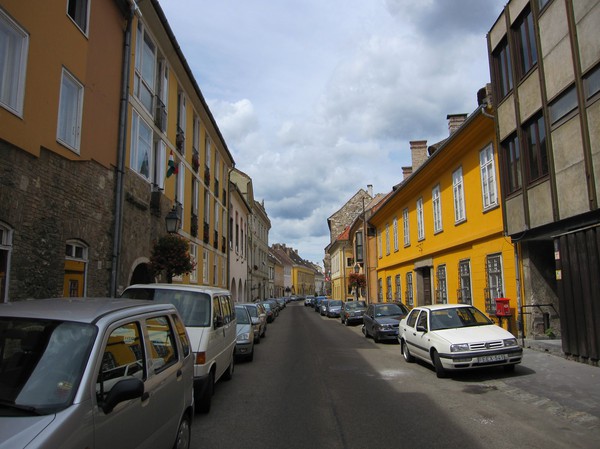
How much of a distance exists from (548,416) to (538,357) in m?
4.97

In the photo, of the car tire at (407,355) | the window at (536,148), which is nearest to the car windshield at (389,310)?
the car tire at (407,355)

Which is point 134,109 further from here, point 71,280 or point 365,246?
point 365,246

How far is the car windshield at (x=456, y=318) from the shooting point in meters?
10.5

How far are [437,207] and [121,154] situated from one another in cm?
1362

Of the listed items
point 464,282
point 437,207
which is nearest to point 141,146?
point 464,282

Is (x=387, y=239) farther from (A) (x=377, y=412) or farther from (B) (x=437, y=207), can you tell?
(A) (x=377, y=412)

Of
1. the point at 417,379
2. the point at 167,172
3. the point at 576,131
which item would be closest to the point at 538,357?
the point at 417,379

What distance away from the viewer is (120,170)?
1193cm

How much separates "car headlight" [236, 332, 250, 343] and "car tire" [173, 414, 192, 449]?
710 cm

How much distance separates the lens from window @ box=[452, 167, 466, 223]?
1744 centimetres

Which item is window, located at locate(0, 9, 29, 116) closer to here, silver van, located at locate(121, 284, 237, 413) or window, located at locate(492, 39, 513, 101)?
silver van, located at locate(121, 284, 237, 413)

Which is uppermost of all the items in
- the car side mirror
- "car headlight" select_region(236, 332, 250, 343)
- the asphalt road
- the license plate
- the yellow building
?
the yellow building

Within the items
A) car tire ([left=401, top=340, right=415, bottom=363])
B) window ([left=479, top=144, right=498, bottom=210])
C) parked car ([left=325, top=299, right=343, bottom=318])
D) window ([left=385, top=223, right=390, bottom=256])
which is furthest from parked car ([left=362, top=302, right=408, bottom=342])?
parked car ([left=325, top=299, right=343, bottom=318])

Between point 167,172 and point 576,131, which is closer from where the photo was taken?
point 576,131
